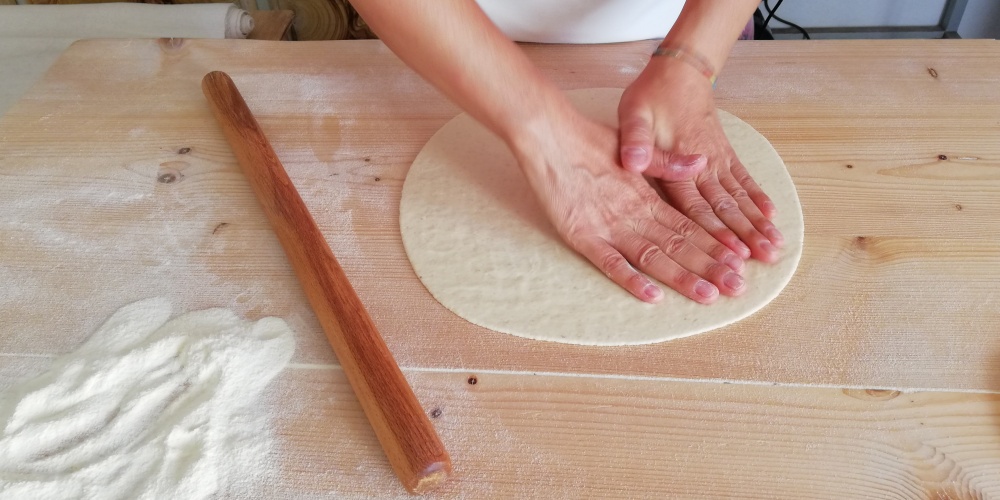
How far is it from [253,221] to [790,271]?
69cm

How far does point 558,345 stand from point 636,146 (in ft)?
0.94

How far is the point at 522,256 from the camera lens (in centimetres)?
87

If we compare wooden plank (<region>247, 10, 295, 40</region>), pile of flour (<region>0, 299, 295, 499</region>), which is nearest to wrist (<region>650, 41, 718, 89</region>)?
pile of flour (<region>0, 299, 295, 499</region>)

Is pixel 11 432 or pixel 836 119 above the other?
pixel 836 119

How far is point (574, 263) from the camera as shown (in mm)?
865

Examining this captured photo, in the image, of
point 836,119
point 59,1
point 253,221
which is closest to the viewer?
point 253,221

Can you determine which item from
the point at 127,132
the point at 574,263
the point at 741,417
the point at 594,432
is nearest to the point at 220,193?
the point at 127,132

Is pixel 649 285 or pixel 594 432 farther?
pixel 649 285

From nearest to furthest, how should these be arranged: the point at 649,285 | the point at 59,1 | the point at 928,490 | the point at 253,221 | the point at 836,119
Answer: the point at 928,490, the point at 649,285, the point at 253,221, the point at 836,119, the point at 59,1

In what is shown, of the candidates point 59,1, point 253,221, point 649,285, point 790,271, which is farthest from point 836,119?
point 59,1

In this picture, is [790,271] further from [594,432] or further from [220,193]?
[220,193]

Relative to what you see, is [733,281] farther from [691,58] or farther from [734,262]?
[691,58]

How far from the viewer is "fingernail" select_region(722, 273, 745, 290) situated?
801mm

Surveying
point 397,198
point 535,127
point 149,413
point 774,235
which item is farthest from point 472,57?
point 149,413
